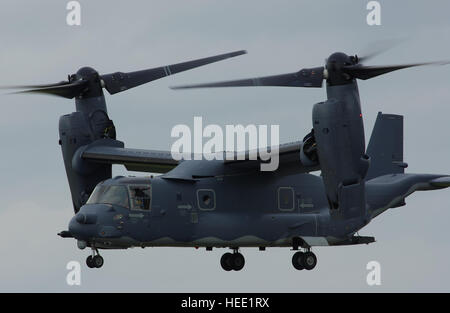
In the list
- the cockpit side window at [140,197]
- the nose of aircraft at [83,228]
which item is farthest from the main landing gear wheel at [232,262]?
the nose of aircraft at [83,228]

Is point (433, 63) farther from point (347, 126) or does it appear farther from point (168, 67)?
point (168, 67)

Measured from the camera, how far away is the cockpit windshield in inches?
1219

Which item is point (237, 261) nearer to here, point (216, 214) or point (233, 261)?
point (233, 261)

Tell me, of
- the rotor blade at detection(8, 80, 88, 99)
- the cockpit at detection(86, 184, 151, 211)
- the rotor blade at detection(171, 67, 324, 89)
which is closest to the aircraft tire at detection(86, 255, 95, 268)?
the cockpit at detection(86, 184, 151, 211)

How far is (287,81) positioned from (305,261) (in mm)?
5817

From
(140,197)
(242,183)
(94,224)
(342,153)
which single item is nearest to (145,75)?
(242,183)

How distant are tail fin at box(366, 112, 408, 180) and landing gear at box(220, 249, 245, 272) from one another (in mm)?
4908

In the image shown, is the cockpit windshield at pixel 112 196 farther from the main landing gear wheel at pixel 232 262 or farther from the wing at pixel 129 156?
the main landing gear wheel at pixel 232 262

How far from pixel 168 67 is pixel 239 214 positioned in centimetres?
590

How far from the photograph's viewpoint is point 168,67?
118ft

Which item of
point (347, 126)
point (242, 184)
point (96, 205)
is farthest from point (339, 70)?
point (96, 205)

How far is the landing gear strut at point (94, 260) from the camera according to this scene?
1217 inches

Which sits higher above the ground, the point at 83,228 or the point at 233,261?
the point at 83,228

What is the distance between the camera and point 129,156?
3438 centimetres
